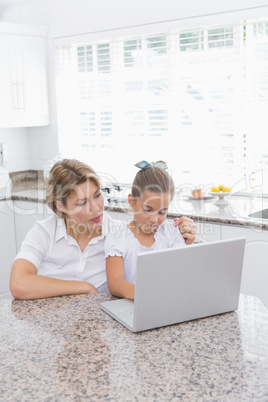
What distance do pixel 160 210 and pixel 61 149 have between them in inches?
97.8

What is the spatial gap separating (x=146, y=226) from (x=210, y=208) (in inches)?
48.6

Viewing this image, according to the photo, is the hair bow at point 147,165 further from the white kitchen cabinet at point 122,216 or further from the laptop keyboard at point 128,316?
the white kitchen cabinet at point 122,216

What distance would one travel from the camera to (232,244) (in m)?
1.31

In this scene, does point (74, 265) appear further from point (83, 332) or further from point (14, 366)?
point (14, 366)

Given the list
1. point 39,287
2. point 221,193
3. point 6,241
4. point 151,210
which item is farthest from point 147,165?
point 6,241

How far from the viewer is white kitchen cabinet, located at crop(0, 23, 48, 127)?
12.0 ft

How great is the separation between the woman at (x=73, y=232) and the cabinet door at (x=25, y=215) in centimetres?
172

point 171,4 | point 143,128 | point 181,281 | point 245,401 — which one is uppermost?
point 171,4

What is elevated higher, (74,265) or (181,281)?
(181,281)

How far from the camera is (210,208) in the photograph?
118 inches

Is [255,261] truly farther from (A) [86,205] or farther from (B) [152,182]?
(A) [86,205]

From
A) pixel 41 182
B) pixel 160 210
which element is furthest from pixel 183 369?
pixel 41 182

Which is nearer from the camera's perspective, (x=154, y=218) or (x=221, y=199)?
(x=154, y=218)

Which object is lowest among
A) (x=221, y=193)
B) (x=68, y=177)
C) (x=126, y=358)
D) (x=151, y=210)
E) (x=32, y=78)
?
(x=126, y=358)
